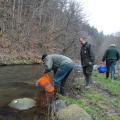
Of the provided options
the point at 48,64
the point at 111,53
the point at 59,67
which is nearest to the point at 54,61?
A: the point at 59,67

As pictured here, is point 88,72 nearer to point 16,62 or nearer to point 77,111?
point 77,111

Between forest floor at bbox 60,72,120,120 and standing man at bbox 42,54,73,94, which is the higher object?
standing man at bbox 42,54,73,94

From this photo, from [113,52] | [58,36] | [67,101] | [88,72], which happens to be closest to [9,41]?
[58,36]

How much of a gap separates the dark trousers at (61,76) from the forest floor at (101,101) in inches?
26.7

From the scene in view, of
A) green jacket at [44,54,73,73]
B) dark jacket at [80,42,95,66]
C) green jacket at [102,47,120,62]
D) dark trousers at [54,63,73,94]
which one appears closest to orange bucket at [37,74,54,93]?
green jacket at [44,54,73,73]

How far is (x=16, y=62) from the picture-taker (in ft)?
85.3

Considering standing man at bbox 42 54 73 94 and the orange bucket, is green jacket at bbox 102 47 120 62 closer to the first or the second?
standing man at bbox 42 54 73 94

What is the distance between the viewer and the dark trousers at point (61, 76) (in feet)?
30.3

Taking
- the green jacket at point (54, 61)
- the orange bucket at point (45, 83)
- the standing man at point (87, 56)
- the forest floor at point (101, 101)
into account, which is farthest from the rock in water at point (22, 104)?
the standing man at point (87, 56)

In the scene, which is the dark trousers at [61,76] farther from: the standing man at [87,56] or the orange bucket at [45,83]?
the standing man at [87,56]

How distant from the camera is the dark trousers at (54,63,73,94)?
9250 millimetres

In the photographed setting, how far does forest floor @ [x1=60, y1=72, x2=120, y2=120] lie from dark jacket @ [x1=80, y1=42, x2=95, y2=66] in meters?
0.99

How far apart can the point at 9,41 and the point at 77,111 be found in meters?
25.6

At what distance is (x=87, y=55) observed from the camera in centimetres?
1051
